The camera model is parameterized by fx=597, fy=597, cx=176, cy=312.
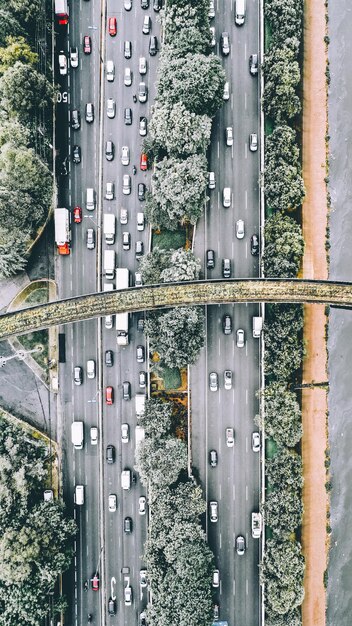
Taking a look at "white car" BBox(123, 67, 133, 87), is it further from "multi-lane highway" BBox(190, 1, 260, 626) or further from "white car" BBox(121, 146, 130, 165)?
"multi-lane highway" BBox(190, 1, 260, 626)

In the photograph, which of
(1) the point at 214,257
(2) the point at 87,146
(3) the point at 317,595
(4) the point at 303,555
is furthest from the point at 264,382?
(2) the point at 87,146

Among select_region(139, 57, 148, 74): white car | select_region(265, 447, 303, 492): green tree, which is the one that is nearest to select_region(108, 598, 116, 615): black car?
select_region(265, 447, 303, 492): green tree

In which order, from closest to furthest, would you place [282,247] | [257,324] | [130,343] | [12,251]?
[282,247], [12,251], [257,324], [130,343]

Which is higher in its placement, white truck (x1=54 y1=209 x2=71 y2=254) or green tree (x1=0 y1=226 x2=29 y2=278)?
white truck (x1=54 y1=209 x2=71 y2=254)

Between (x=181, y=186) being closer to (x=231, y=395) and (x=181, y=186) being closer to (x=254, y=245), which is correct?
(x=254, y=245)

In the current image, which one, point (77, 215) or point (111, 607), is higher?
point (77, 215)

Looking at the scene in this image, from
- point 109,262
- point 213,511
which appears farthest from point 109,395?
point 213,511

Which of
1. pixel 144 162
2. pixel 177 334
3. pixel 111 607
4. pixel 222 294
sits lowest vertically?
pixel 111 607

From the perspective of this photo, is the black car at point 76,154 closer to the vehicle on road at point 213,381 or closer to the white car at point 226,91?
the white car at point 226,91
